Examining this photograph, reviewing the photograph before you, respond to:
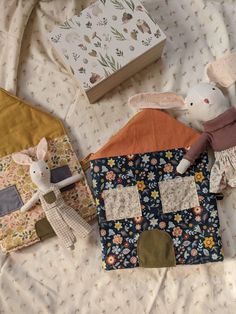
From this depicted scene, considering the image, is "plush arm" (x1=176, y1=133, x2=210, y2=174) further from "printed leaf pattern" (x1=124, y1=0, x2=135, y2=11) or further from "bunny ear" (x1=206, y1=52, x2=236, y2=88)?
"printed leaf pattern" (x1=124, y1=0, x2=135, y2=11)

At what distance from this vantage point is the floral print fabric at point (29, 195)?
3.25 ft

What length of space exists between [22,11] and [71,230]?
59cm

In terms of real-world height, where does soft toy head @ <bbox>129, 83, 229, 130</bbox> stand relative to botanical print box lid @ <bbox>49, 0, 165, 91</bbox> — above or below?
below

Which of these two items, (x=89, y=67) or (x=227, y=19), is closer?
(x=89, y=67)

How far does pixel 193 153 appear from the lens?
38.2 inches

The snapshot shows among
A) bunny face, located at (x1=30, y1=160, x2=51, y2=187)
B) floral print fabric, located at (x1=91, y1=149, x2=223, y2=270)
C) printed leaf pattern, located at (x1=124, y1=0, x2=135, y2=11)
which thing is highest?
printed leaf pattern, located at (x1=124, y1=0, x2=135, y2=11)

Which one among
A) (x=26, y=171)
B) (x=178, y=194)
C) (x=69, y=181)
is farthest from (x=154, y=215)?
(x=26, y=171)

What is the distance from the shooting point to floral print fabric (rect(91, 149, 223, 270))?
37.8 inches

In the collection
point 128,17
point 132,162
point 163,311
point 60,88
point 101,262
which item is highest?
point 128,17

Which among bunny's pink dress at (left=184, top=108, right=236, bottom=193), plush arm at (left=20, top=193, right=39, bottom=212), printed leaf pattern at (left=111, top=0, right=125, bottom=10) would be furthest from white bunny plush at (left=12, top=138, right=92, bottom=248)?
printed leaf pattern at (left=111, top=0, right=125, bottom=10)

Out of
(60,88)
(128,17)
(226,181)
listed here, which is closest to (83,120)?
(60,88)

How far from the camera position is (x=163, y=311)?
95cm

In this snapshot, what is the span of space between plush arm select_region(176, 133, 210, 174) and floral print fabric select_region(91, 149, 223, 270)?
2 centimetres

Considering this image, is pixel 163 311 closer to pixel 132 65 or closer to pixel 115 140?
pixel 115 140
